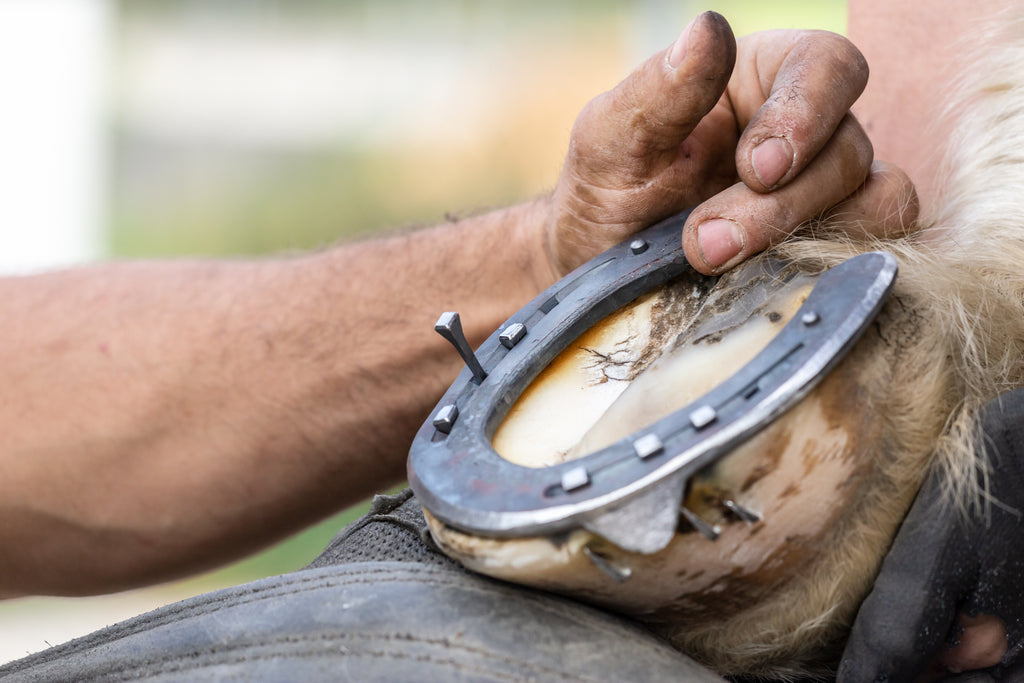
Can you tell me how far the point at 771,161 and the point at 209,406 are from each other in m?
0.82

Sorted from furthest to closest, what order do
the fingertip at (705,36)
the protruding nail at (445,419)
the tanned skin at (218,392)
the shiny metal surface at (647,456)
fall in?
1. the tanned skin at (218,392)
2. the fingertip at (705,36)
3. the protruding nail at (445,419)
4. the shiny metal surface at (647,456)

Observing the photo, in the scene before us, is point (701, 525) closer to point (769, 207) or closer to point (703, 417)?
point (703, 417)

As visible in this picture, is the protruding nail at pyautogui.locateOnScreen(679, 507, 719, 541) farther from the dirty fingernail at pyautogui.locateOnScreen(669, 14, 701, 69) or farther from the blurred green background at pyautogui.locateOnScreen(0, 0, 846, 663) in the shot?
the blurred green background at pyautogui.locateOnScreen(0, 0, 846, 663)

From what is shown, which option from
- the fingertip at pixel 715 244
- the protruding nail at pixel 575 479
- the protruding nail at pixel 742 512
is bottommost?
the protruding nail at pixel 742 512

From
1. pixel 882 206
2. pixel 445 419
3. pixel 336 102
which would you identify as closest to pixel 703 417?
pixel 445 419

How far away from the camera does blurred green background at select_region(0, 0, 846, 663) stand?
5789 mm

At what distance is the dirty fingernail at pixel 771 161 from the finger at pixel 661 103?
0.20 feet

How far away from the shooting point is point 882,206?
0.81m

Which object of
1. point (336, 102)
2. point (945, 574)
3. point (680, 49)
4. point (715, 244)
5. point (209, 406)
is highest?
point (680, 49)

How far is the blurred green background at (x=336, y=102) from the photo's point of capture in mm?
5789

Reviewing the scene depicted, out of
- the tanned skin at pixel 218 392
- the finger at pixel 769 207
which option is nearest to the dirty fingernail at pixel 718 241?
the finger at pixel 769 207

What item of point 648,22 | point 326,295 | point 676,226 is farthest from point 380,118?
point 676,226

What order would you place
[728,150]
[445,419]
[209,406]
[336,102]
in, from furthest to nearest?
[336,102]
[209,406]
[728,150]
[445,419]

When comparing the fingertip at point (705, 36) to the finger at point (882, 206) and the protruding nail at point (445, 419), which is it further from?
the protruding nail at point (445, 419)
